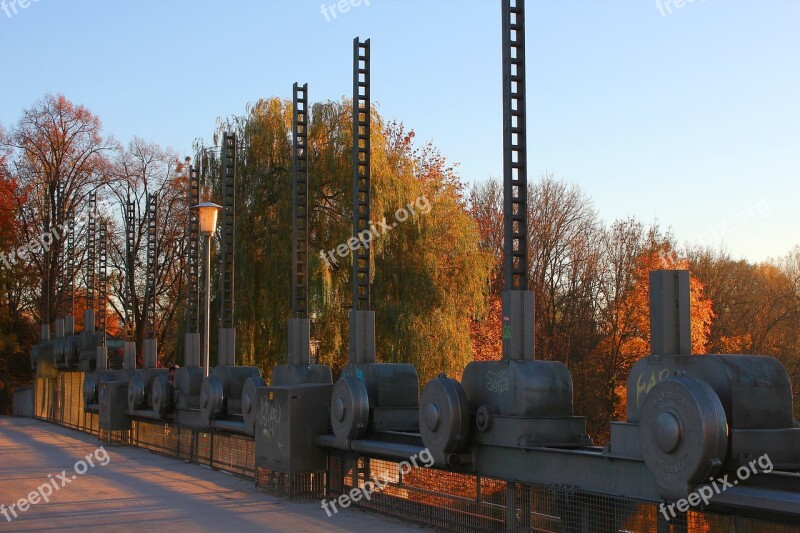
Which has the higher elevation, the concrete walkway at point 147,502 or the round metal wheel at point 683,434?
the round metal wheel at point 683,434

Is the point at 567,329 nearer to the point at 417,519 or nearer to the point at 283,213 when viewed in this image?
the point at 283,213

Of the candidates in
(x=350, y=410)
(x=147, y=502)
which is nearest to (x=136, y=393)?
(x=147, y=502)

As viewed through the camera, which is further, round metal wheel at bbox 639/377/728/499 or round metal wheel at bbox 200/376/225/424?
round metal wheel at bbox 200/376/225/424

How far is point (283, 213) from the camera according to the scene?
99.7 ft

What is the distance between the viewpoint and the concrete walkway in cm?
1160

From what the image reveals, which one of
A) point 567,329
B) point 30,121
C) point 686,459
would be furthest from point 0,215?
point 686,459

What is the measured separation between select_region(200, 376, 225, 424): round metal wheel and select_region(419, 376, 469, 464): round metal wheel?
26.8 ft

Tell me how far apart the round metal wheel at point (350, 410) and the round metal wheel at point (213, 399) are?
547cm

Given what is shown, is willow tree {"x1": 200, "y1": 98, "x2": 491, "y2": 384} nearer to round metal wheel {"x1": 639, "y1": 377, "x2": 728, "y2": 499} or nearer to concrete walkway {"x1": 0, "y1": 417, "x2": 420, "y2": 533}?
concrete walkway {"x1": 0, "y1": 417, "x2": 420, "y2": 533}

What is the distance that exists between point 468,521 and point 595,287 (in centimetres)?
4098

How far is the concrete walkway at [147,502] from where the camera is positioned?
11.6 metres

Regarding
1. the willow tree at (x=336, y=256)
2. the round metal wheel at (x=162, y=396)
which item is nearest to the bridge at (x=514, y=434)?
the round metal wheel at (x=162, y=396)

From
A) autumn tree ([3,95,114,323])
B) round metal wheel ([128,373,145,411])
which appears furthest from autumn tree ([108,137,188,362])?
round metal wheel ([128,373,145,411])

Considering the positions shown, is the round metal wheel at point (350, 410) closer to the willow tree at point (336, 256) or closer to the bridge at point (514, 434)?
the bridge at point (514, 434)
